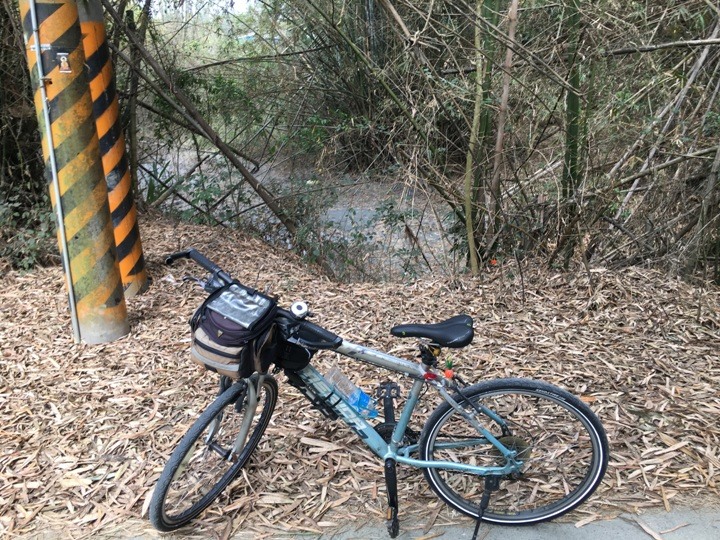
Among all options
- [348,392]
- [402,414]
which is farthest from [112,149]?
[402,414]

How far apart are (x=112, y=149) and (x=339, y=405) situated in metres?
3.13

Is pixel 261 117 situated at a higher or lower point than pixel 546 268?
higher

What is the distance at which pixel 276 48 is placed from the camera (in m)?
7.59

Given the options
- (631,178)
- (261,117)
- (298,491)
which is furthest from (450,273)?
(261,117)

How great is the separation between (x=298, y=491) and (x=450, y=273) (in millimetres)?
2873

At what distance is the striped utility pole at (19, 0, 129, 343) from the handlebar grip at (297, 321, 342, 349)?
2.16 meters

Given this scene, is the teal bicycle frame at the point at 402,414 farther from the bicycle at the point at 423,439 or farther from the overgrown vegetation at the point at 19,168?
the overgrown vegetation at the point at 19,168

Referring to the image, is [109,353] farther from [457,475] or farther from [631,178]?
[631,178]

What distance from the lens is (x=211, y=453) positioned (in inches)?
110

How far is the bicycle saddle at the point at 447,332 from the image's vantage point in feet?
8.10

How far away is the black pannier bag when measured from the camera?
93.0 inches

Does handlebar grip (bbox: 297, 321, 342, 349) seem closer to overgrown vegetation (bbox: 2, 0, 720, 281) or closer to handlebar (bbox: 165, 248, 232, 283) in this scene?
handlebar (bbox: 165, 248, 232, 283)

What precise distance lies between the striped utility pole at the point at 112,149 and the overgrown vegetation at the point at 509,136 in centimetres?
126

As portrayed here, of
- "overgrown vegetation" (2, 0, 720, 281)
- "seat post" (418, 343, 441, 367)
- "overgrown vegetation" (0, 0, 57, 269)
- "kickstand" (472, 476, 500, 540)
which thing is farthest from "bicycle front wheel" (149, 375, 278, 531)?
"overgrown vegetation" (0, 0, 57, 269)
